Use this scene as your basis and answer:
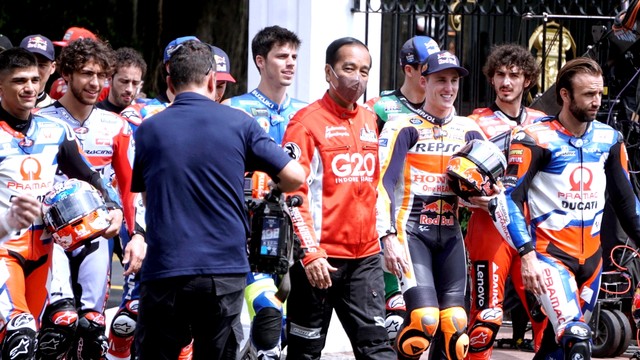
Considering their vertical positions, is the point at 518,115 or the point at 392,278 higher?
the point at 518,115

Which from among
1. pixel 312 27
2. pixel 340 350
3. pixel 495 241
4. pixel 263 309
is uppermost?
pixel 312 27

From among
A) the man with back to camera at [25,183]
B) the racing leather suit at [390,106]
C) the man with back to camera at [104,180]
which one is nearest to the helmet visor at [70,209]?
the man with back to camera at [25,183]

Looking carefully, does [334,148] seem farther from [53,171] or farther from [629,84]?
[629,84]

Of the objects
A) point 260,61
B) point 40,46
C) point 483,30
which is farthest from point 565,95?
point 483,30

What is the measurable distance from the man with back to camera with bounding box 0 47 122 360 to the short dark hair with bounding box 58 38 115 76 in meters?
0.91

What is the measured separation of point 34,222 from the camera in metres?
7.81

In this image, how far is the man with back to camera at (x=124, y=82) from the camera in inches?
411

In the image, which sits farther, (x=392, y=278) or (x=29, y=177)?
(x=392, y=278)

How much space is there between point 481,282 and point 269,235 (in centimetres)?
278

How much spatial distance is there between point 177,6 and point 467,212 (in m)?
10.2

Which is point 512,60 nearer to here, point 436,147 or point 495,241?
point 495,241

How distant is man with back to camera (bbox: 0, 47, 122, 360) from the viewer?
7.64 metres

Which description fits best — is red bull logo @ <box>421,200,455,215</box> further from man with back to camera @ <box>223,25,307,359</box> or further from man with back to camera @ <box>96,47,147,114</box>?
man with back to camera @ <box>96,47,147,114</box>

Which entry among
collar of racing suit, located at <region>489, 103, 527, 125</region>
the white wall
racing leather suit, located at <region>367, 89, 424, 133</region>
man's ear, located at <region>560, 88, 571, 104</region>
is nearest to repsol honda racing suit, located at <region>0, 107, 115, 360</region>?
racing leather suit, located at <region>367, 89, 424, 133</region>
